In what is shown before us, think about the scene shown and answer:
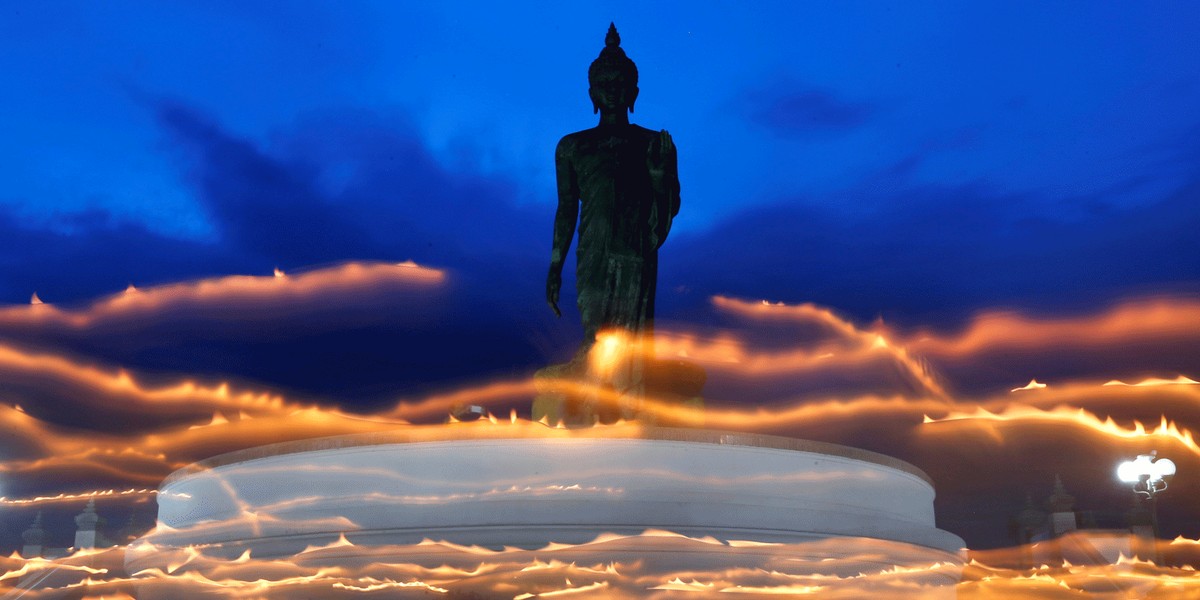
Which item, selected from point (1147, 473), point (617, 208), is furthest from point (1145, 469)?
point (617, 208)

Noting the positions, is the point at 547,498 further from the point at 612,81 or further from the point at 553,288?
the point at 612,81

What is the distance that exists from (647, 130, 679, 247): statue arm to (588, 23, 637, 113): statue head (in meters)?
0.80

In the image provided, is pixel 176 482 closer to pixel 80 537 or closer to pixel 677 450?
pixel 677 450

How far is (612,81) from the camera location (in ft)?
42.9

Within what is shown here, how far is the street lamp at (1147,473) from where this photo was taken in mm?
14500

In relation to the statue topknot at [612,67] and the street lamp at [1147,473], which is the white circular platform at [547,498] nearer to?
the statue topknot at [612,67]

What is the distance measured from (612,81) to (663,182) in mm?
1412

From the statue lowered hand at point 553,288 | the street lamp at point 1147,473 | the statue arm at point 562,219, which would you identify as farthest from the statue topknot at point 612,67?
the street lamp at point 1147,473

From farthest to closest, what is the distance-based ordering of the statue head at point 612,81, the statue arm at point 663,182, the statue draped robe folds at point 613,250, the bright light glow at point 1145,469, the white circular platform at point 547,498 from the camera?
the bright light glow at point 1145,469
the statue head at point 612,81
the statue arm at point 663,182
the statue draped robe folds at point 613,250
the white circular platform at point 547,498

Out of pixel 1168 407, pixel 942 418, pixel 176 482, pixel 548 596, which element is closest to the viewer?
pixel 548 596

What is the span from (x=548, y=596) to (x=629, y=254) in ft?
16.9

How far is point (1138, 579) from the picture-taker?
13.8 meters

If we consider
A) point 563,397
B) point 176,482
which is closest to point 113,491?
point 176,482

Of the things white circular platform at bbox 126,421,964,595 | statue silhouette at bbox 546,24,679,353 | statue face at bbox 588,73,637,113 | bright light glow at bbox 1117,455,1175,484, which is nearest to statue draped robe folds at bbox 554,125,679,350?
statue silhouette at bbox 546,24,679,353
